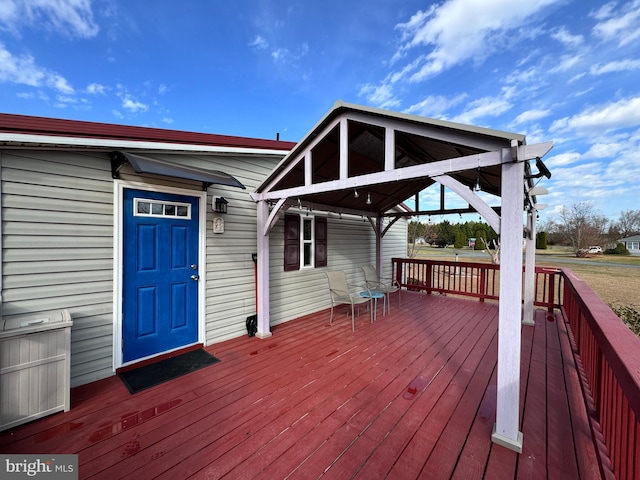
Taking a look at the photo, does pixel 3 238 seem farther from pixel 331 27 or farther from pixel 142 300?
pixel 331 27

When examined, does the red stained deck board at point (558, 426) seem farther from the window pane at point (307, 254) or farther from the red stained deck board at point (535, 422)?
the window pane at point (307, 254)

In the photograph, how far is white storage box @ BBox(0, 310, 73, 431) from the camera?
74.2 inches

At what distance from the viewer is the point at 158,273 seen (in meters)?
3.01

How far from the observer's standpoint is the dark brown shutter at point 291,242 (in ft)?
14.9

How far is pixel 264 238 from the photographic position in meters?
3.77

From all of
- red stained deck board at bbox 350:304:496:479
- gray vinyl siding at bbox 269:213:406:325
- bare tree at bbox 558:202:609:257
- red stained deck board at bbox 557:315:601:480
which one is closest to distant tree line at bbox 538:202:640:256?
bare tree at bbox 558:202:609:257

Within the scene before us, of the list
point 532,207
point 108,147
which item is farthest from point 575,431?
point 108,147

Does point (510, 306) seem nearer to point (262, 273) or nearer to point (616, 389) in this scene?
point (616, 389)

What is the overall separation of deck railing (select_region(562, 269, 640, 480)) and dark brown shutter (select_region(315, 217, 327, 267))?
371cm

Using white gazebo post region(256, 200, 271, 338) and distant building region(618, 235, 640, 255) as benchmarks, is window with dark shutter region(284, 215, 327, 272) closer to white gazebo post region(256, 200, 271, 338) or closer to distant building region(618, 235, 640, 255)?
white gazebo post region(256, 200, 271, 338)

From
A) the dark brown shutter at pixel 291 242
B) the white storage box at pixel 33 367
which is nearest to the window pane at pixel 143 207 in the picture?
the white storage box at pixel 33 367

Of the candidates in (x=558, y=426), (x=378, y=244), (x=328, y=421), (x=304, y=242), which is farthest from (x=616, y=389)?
(x=378, y=244)

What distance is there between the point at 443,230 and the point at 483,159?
35727 mm

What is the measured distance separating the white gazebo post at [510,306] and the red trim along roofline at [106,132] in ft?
10.2
